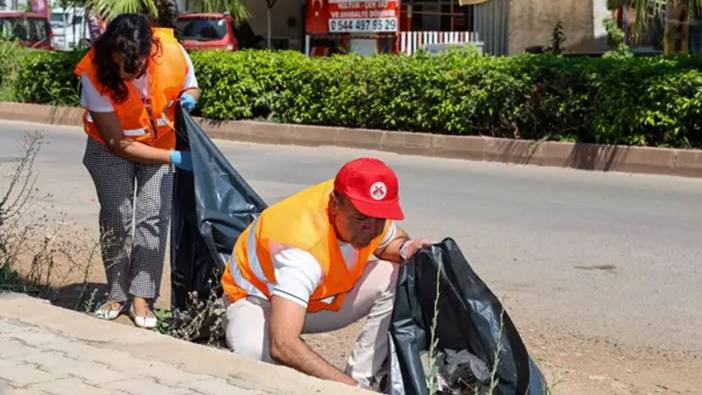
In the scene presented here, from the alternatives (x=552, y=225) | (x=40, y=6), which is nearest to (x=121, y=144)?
(x=552, y=225)

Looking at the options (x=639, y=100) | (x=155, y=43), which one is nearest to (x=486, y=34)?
(x=639, y=100)

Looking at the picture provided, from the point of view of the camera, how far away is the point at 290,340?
3928 mm

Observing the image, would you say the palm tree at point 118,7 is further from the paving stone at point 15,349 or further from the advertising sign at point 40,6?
the advertising sign at point 40,6

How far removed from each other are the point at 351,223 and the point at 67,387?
3.80 feet

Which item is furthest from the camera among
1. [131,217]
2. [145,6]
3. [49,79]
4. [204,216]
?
[49,79]

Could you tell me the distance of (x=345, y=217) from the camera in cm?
404

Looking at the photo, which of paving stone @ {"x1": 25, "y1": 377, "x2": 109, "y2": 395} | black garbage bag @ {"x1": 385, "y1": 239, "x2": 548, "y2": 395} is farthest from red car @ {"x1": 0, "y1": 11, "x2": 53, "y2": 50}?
black garbage bag @ {"x1": 385, "y1": 239, "x2": 548, "y2": 395}

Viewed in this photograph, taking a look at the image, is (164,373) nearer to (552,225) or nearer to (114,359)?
(114,359)

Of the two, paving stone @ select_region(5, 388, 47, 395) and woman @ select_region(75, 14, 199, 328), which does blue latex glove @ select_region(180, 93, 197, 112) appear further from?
paving stone @ select_region(5, 388, 47, 395)

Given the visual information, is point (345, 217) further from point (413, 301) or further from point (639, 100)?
point (639, 100)

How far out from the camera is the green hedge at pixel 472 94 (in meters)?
12.4

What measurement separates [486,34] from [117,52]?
17.5 m

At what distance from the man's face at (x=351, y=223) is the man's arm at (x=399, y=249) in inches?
11.4

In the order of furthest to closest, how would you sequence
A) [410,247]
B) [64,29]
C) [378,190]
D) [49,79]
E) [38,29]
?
1. [64,29]
2. [38,29]
3. [49,79]
4. [410,247]
5. [378,190]
